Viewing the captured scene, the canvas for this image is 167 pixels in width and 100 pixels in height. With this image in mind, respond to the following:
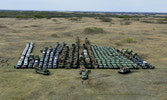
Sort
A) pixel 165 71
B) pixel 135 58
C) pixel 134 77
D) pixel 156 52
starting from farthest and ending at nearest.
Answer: pixel 156 52 < pixel 135 58 < pixel 165 71 < pixel 134 77

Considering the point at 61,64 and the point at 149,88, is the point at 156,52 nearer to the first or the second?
the point at 149,88

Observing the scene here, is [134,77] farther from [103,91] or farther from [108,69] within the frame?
[103,91]

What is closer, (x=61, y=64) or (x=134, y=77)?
(x=134, y=77)

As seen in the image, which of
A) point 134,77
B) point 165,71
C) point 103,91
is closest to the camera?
point 103,91

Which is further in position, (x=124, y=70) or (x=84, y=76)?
(x=124, y=70)

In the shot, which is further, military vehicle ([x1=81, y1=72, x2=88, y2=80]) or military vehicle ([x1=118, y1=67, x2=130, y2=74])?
military vehicle ([x1=118, y1=67, x2=130, y2=74])

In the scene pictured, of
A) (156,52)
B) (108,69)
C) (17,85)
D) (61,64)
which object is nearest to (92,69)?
(108,69)

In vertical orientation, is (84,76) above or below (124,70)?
below

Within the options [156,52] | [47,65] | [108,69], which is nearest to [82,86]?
[108,69]

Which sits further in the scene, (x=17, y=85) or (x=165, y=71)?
(x=165, y=71)

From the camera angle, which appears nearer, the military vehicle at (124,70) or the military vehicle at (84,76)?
the military vehicle at (84,76)
